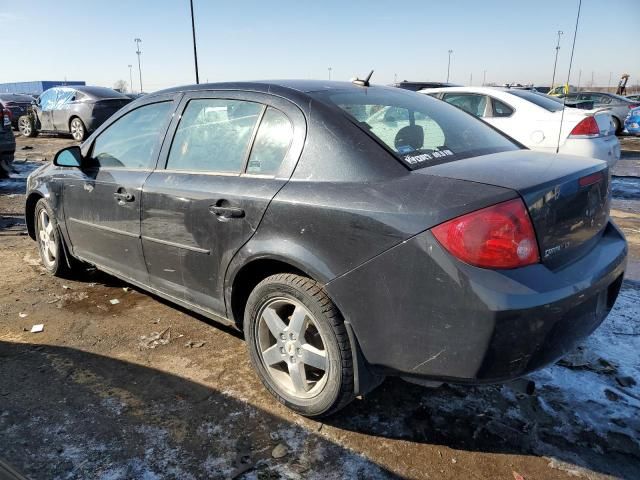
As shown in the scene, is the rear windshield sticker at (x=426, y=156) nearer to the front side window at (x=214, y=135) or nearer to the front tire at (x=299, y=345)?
the front tire at (x=299, y=345)

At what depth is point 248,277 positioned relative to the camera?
2.77m

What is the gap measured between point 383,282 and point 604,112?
6.82m

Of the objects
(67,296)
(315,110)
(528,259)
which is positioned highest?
(315,110)

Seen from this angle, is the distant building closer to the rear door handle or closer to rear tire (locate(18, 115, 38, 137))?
rear tire (locate(18, 115, 38, 137))

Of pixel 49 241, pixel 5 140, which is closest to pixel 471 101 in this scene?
pixel 49 241

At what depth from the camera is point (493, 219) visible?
1.92 m

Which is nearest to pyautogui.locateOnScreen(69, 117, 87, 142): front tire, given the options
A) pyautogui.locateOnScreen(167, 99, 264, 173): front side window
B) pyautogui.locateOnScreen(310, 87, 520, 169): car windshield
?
pyautogui.locateOnScreen(167, 99, 264, 173): front side window

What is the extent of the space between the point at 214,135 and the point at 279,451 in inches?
70.9

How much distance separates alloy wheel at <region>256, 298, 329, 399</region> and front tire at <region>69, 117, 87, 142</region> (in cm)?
1373

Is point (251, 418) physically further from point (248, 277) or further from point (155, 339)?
point (155, 339)

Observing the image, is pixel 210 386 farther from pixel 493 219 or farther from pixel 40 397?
pixel 493 219

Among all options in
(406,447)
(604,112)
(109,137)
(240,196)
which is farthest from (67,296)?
(604,112)

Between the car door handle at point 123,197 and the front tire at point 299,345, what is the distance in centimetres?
123

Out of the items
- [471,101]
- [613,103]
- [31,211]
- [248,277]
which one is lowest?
[31,211]
